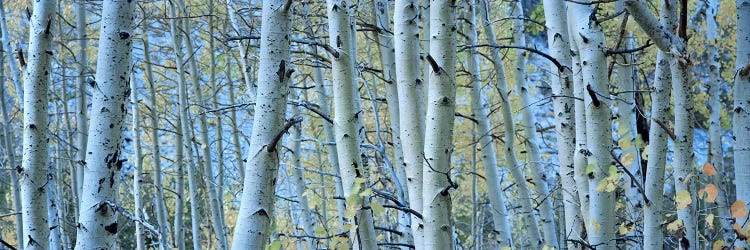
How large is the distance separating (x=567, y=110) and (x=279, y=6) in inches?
98.2

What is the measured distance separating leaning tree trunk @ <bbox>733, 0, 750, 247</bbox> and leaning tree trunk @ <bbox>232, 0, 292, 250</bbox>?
280 centimetres

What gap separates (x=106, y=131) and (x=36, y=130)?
0.81 meters

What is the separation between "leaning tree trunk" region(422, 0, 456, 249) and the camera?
10.4ft

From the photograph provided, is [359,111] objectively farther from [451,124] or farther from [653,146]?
[653,146]

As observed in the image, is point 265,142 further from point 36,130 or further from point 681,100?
point 681,100

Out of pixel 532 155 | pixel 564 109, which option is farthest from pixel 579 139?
pixel 532 155

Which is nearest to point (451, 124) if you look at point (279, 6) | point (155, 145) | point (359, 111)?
point (359, 111)

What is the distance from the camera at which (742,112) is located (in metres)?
4.23

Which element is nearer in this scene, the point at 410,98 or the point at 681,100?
the point at 681,100

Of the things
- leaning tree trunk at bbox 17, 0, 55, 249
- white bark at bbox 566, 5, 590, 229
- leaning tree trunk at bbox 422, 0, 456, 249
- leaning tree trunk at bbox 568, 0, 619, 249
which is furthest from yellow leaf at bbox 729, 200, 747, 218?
leaning tree trunk at bbox 17, 0, 55, 249

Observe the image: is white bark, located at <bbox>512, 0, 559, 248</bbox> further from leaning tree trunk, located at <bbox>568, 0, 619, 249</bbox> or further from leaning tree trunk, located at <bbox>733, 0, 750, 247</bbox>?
leaning tree trunk, located at <bbox>568, 0, 619, 249</bbox>

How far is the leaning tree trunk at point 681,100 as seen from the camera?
9.32ft

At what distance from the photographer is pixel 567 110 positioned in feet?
14.8

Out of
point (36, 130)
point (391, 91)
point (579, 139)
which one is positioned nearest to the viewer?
point (36, 130)
